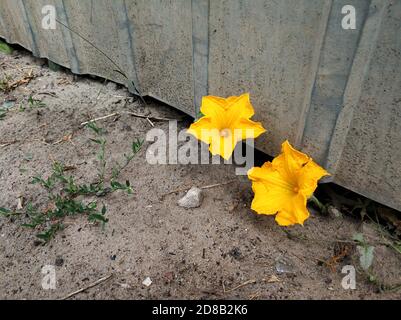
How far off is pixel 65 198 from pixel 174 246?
0.52 m

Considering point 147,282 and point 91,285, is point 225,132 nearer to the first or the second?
point 147,282

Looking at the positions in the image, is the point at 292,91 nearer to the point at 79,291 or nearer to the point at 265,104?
the point at 265,104

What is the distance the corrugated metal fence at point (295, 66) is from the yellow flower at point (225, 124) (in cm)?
9

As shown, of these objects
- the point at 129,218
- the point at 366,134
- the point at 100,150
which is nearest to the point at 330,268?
the point at 366,134

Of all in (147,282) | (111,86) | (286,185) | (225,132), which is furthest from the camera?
(111,86)

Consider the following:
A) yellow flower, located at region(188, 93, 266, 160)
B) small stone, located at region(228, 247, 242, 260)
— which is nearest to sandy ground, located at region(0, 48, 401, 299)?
small stone, located at region(228, 247, 242, 260)

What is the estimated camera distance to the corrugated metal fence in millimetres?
1146

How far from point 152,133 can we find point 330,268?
3.31 feet

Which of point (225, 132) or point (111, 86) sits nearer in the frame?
point (225, 132)

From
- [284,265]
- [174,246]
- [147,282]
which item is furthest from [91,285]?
[284,265]

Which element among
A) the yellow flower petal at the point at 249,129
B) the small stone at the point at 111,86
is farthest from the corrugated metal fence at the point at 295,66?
the small stone at the point at 111,86

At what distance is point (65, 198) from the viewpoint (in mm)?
1571

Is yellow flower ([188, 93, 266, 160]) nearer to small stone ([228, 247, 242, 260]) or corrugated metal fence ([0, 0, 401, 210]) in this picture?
corrugated metal fence ([0, 0, 401, 210])

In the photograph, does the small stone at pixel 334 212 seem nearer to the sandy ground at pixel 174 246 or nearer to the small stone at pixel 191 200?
the sandy ground at pixel 174 246
